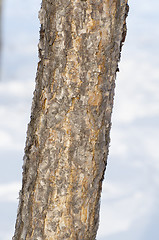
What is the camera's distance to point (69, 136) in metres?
2.22

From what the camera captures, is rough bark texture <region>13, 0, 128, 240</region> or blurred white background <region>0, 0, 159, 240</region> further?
blurred white background <region>0, 0, 159, 240</region>

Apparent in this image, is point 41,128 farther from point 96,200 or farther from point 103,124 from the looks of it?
point 96,200

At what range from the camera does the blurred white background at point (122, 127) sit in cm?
479

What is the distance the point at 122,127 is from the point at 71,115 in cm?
461

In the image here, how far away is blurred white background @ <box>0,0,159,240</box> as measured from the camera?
4788mm

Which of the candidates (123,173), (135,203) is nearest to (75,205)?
(135,203)

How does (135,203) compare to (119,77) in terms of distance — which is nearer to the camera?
(135,203)

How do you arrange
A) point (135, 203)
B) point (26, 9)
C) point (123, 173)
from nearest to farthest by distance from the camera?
1. point (135, 203)
2. point (123, 173)
3. point (26, 9)

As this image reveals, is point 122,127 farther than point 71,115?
Yes

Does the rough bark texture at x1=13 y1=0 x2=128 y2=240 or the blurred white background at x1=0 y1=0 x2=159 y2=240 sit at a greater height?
the blurred white background at x1=0 y1=0 x2=159 y2=240

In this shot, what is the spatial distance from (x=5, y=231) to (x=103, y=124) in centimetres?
258

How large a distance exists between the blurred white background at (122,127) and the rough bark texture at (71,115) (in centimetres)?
228

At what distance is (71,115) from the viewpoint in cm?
221

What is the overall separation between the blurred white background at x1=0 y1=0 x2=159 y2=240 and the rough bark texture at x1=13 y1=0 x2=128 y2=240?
228 centimetres
